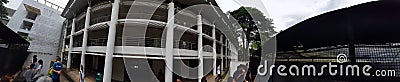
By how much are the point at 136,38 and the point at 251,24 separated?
0.69 m

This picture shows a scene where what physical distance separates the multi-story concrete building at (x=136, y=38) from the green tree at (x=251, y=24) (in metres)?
0.33

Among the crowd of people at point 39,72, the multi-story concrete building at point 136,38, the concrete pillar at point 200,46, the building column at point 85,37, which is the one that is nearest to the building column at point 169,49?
the multi-story concrete building at point 136,38

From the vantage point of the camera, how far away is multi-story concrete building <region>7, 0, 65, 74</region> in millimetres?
769

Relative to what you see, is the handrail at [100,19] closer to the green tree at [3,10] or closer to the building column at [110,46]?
the building column at [110,46]

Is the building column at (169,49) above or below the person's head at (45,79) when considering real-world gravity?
above

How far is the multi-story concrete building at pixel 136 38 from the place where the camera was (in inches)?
26.2

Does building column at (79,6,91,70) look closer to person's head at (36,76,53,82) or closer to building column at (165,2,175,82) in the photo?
person's head at (36,76,53,82)

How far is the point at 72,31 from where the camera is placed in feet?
2.57

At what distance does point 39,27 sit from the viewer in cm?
80

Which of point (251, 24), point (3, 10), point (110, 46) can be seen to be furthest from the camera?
point (251, 24)

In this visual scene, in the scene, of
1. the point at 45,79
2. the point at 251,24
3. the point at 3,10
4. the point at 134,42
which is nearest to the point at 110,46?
the point at 134,42

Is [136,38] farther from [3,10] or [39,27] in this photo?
[3,10]

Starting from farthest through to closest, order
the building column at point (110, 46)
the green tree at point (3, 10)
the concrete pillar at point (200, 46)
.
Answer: the concrete pillar at point (200, 46)
the green tree at point (3, 10)
the building column at point (110, 46)

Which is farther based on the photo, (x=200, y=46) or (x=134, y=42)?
(x=200, y=46)
